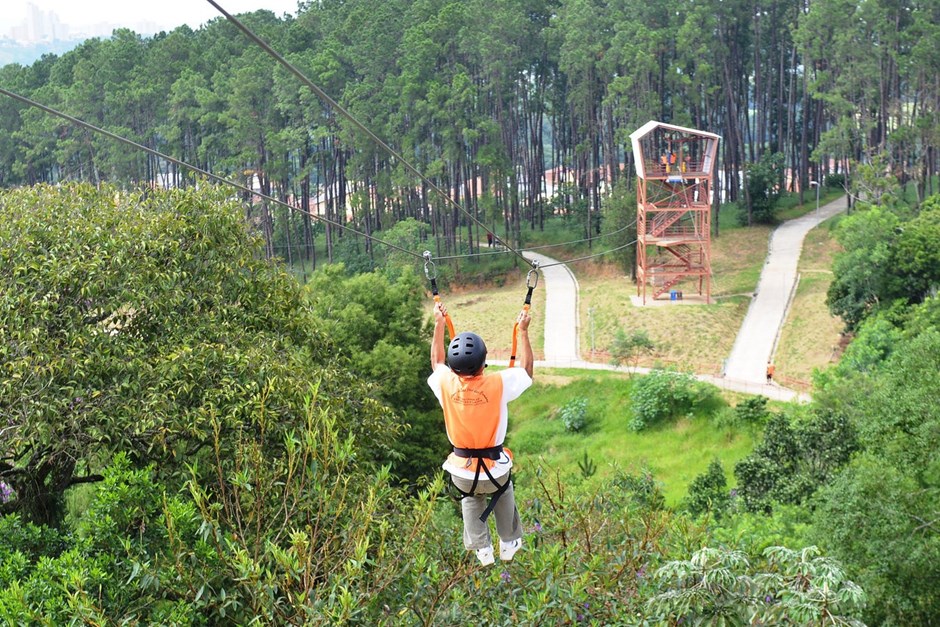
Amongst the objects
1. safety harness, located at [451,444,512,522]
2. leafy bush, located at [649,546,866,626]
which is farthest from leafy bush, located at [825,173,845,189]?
safety harness, located at [451,444,512,522]

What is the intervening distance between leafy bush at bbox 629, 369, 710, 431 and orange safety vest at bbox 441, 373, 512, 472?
24366 millimetres

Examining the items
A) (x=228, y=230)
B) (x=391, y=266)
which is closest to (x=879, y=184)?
(x=391, y=266)

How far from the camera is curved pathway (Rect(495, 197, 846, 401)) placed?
106 ft

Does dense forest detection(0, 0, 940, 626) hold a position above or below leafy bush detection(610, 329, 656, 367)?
above

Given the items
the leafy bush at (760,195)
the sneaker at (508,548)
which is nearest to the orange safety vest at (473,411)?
the sneaker at (508,548)

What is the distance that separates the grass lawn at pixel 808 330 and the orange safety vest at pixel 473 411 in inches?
1061

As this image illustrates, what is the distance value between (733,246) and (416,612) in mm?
43626

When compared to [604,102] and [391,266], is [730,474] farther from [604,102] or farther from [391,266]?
[604,102]

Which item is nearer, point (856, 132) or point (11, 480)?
point (11, 480)

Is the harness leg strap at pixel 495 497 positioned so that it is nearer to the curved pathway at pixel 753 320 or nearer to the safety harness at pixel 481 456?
the safety harness at pixel 481 456

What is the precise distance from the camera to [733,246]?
48.1 meters

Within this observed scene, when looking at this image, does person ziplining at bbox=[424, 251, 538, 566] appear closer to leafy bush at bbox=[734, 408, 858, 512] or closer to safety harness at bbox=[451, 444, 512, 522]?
safety harness at bbox=[451, 444, 512, 522]

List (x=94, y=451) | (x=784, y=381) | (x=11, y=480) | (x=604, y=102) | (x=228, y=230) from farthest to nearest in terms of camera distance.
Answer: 1. (x=604, y=102)
2. (x=784, y=381)
3. (x=228, y=230)
4. (x=11, y=480)
5. (x=94, y=451)

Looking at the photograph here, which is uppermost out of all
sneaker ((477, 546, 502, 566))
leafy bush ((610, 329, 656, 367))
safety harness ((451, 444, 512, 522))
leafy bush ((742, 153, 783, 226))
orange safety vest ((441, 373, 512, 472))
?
orange safety vest ((441, 373, 512, 472))
